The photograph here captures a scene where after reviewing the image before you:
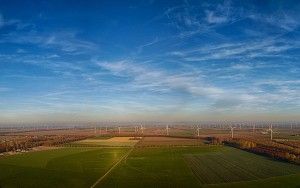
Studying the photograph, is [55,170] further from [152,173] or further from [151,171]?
[152,173]

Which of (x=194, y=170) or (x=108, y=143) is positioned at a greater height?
(x=108, y=143)

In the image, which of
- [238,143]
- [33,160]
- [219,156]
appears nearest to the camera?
[33,160]

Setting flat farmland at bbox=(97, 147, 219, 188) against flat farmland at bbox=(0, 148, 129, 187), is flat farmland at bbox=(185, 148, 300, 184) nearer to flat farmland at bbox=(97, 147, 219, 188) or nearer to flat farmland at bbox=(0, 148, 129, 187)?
flat farmland at bbox=(97, 147, 219, 188)

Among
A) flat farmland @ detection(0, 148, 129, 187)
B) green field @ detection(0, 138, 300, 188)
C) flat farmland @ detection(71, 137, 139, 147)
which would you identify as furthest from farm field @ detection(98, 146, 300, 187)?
flat farmland @ detection(71, 137, 139, 147)

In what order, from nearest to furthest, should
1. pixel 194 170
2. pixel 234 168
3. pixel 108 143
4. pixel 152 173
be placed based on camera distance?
pixel 152 173 → pixel 194 170 → pixel 234 168 → pixel 108 143

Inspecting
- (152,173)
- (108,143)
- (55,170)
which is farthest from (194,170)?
(108,143)

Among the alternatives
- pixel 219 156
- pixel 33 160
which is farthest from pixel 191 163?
pixel 33 160

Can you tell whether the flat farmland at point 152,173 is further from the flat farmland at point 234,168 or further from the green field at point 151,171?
the flat farmland at point 234,168

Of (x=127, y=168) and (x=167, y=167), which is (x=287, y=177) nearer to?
(x=167, y=167)
